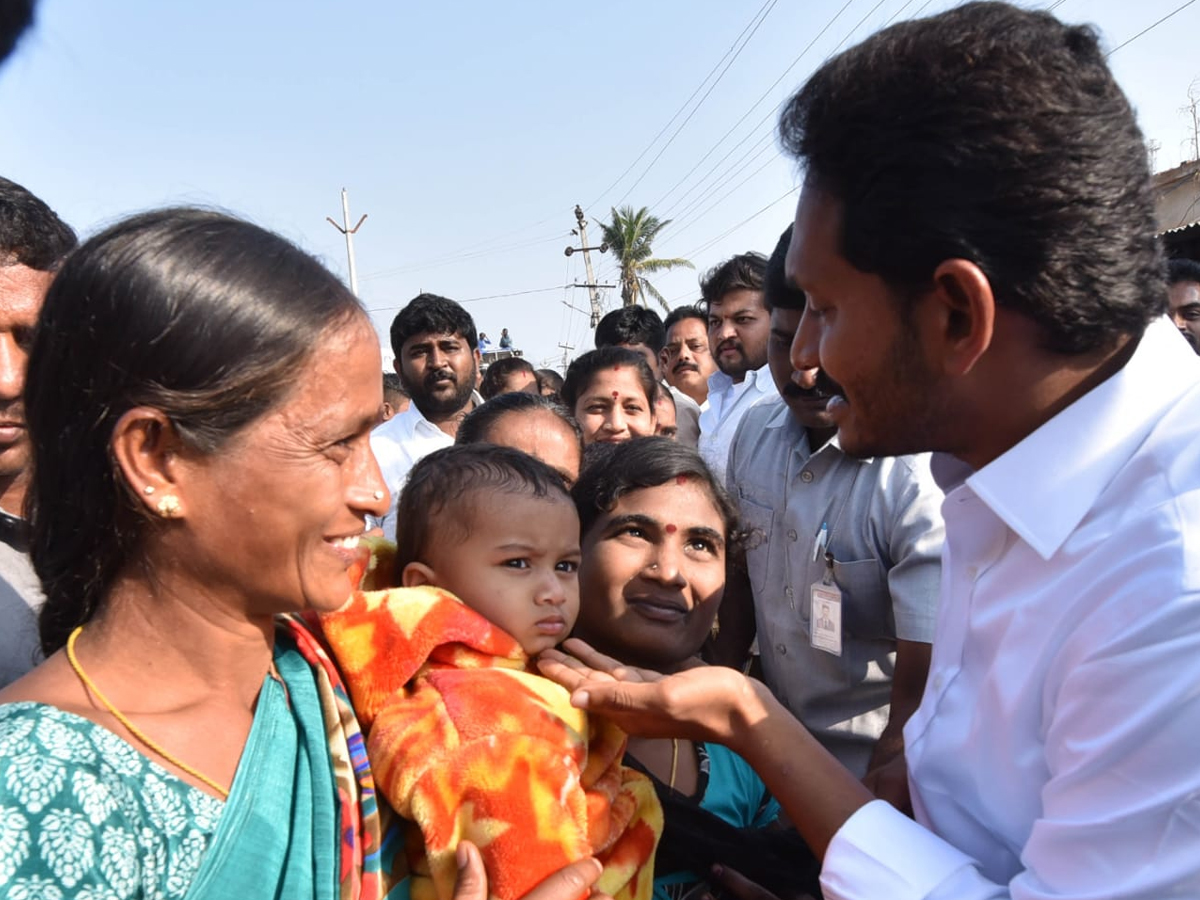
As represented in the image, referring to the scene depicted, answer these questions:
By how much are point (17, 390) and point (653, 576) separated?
5.56 feet

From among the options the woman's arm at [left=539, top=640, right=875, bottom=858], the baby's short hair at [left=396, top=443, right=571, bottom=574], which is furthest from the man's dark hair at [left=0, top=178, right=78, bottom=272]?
the woman's arm at [left=539, top=640, right=875, bottom=858]

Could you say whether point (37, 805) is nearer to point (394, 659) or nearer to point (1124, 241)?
point (394, 659)

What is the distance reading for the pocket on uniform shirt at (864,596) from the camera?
262cm

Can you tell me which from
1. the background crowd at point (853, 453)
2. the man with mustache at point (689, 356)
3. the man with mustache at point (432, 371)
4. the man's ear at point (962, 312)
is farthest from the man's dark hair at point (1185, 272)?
the man's ear at point (962, 312)

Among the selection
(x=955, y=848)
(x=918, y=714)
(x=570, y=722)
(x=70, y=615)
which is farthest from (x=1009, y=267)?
(x=70, y=615)

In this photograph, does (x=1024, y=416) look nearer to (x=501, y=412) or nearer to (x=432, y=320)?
(x=501, y=412)

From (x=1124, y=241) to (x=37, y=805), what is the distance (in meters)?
1.86

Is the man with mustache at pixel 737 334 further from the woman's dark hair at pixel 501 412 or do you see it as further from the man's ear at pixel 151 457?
the man's ear at pixel 151 457

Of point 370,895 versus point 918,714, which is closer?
point 370,895

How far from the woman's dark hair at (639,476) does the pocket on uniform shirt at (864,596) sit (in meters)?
0.40

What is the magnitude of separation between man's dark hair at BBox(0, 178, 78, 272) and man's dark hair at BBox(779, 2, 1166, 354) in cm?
195

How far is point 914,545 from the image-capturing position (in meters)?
2.49

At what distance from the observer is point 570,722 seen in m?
1.77

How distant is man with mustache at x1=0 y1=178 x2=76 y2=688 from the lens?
1.92 meters
